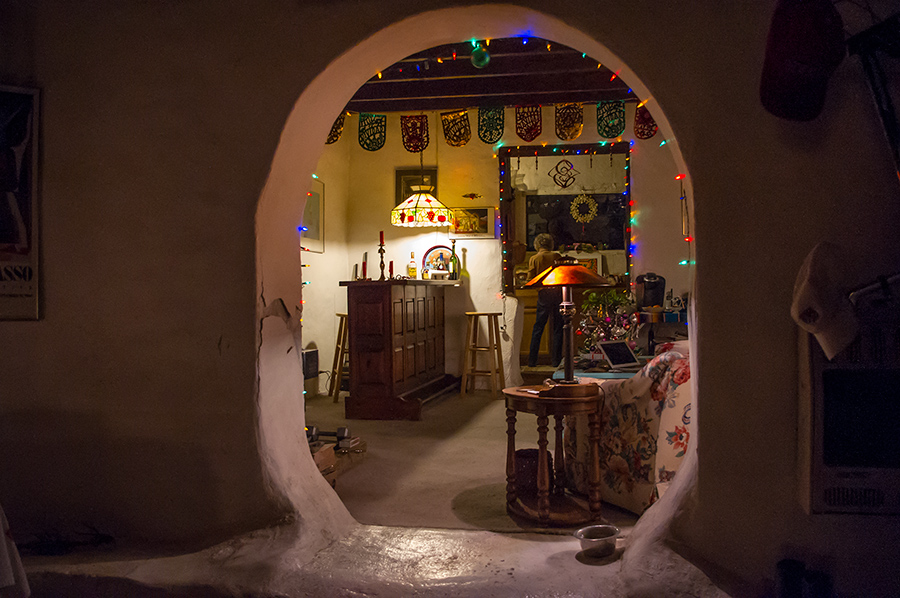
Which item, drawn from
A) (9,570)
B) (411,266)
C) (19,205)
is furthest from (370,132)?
(9,570)

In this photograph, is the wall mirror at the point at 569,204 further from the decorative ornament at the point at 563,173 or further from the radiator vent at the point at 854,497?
the radiator vent at the point at 854,497


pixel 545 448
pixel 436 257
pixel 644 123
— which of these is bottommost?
pixel 545 448

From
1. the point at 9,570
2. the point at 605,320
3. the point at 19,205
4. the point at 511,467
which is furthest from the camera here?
the point at 605,320

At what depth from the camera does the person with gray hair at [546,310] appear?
657cm

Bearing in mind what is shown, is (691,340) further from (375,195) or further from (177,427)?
(375,195)

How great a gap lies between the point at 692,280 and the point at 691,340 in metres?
0.25

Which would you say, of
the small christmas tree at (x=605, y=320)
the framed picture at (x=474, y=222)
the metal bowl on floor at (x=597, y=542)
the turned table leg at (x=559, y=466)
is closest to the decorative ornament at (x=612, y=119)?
the small christmas tree at (x=605, y=320)

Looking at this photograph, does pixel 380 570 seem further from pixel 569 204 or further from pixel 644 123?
pixel 569 204

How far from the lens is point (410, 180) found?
24.2 feet

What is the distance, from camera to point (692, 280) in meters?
1.96

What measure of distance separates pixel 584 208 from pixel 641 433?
4.75m

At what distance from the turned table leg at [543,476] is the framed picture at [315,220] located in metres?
4.06

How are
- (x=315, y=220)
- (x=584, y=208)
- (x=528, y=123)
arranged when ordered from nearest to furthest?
(x=528, y=123), (x=315, y=220), (x=584, y=208)

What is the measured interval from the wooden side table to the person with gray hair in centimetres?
350
